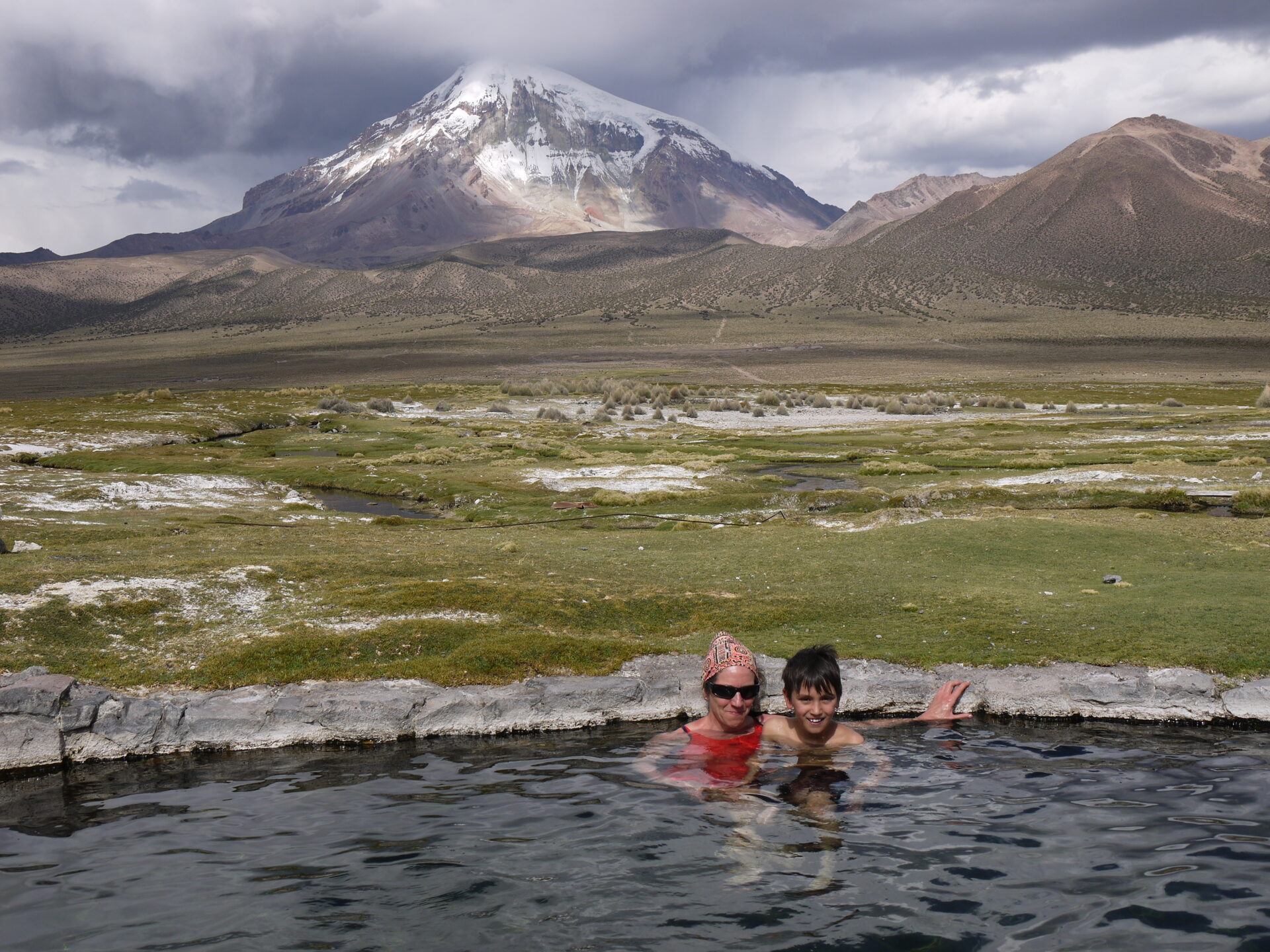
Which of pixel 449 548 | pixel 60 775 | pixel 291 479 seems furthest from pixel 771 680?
pixel 291 479

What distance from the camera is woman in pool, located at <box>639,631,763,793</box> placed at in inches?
494

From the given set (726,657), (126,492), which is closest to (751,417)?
(126,492)

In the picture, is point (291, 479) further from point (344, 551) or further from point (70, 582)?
point (70, 582)

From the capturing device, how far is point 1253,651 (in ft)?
50.3

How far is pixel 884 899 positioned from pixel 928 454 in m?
46.5

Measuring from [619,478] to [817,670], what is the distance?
34.8 metres

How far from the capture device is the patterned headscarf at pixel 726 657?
1302cm

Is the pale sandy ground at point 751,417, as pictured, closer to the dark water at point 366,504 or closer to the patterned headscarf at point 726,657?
the dark water at point 366,504

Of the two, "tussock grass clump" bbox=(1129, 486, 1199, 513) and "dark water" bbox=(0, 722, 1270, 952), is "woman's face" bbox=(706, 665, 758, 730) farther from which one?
"tussock grass clump" bbox=(1129, 486, 1199, 513)

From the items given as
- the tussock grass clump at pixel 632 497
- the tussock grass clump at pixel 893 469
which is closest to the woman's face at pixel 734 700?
the tussock grass clump at pixel 632 497

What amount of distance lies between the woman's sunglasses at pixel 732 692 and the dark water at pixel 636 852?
1183 mm

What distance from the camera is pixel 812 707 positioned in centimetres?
1240

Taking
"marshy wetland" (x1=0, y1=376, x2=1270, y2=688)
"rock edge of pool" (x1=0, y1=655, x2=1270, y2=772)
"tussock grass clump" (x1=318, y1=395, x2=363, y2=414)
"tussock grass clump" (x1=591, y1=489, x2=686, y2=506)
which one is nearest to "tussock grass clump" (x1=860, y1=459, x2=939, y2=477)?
"marshy wetland" (x1=0, y1=376, x2=1270, y2=688)

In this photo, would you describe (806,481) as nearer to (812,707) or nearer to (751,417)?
(812,707)
